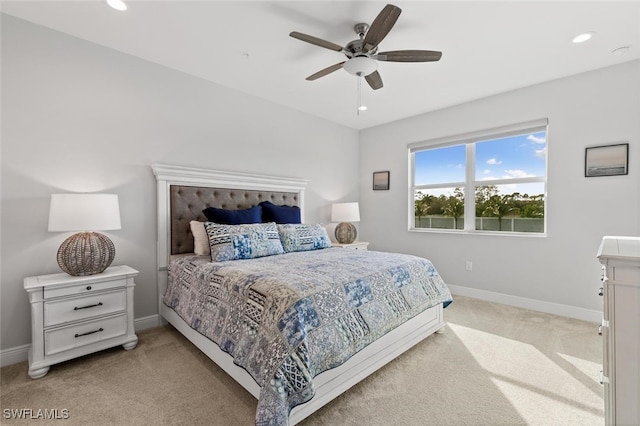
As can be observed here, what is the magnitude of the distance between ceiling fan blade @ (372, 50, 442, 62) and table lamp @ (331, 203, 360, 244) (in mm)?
2460

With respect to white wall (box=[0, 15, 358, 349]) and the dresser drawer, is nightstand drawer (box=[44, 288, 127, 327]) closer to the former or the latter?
the dresser drawer

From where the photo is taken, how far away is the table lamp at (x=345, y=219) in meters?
4.33

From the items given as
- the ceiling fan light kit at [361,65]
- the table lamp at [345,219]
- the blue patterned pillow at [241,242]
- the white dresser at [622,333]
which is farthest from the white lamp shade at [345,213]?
the white dresser at [622,333]

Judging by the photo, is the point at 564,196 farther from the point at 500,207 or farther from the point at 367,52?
the point at 367,52

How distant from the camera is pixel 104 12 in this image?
6.93ft

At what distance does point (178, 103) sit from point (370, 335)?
2.94 meters

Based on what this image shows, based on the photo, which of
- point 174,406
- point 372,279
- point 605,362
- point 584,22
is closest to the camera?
point 605,362

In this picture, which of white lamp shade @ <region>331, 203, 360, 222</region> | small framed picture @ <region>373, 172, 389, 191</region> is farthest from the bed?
small framed picture @ <region>373, 172, 389, 191</region>

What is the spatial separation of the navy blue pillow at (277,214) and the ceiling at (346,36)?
1444mm

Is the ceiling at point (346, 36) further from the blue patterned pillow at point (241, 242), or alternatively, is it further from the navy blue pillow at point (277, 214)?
the blue patterned pillow at point (241, 242)

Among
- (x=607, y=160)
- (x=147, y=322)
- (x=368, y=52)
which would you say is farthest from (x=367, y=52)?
(x=147, y=322)

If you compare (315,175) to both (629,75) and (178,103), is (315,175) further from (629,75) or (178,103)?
(629,75)

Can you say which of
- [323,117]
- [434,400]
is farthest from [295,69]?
[434,400]

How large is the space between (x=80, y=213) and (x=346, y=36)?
99.4 inches
